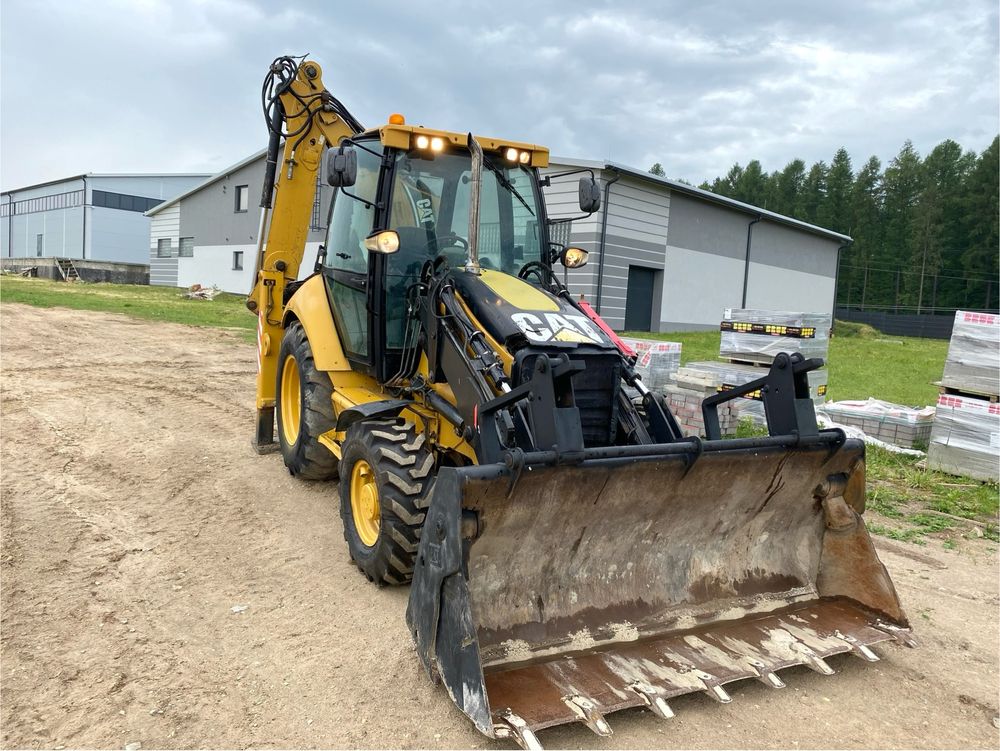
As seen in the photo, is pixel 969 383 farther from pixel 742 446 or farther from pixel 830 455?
pixel 742 446

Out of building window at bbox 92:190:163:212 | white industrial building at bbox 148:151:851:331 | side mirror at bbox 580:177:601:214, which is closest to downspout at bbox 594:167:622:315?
white industrial building at bbox 148:151:851:331

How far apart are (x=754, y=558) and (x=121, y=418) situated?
6.67 metres

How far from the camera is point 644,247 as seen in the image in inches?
826

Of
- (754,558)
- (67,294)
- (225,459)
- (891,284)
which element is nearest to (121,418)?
(225,459)

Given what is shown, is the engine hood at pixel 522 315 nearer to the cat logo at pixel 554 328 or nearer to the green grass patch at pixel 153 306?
the cat logo at pixel 554 328

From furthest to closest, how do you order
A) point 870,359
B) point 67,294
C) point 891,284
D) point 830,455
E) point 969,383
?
point 891,284 < point 67,294 < point 870,359 < point 969,383 < point 830,455

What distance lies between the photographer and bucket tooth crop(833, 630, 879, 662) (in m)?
3.58

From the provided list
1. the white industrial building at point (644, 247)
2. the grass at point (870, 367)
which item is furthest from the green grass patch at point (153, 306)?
the grass at point (870, 367)

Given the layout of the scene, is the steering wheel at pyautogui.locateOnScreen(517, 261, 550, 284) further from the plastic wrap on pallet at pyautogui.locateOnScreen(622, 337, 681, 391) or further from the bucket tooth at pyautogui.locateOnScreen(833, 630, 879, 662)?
the plastic wrap on pallet at pyautogui.locateOnScreen(622, 337, 681, 391)

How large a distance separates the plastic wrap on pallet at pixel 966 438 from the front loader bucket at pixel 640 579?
4.28 meters

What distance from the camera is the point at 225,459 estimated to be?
269 inches

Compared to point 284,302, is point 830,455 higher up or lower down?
lower down

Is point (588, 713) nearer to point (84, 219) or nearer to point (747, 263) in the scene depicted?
point (747, 263)

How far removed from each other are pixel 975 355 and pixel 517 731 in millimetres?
6897
